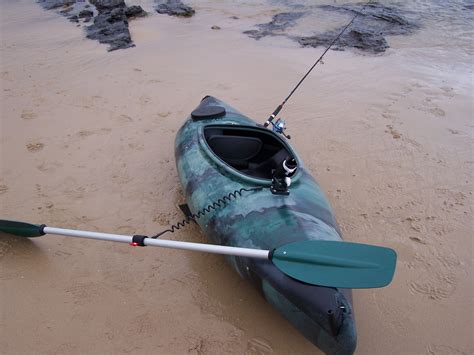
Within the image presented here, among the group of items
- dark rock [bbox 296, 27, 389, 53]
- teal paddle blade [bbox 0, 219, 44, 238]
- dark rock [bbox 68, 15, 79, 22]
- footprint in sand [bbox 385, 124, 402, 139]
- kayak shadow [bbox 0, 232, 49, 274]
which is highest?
dark rock [bbox 296, 27, 389, 53]

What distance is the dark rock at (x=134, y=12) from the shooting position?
8781 millimetres

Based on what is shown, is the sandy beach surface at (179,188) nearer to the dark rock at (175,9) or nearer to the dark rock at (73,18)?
the dark rock at (73,18)

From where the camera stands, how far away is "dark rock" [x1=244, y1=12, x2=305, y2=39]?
8.06m

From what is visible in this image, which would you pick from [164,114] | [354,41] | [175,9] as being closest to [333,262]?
[164,114]

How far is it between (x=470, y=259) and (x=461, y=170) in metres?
1.41

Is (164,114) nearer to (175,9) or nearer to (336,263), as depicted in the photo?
(336,263)

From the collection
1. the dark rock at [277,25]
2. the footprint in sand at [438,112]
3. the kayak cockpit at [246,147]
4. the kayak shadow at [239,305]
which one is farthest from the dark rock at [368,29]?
the kayak shadow at [239,305]

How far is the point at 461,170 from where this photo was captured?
14.0 feet

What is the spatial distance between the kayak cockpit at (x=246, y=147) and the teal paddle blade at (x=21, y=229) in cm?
173

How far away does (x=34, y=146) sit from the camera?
15.1ft

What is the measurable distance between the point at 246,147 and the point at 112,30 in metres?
5.81

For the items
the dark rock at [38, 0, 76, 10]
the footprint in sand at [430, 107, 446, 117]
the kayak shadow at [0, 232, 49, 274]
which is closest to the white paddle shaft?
the kayak shadow at [0, 232, 49, 274]

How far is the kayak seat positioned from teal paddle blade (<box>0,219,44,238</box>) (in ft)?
5.76

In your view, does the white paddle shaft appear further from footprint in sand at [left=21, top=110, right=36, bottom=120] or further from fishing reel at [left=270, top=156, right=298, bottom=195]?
footprint in sand at [left=21, top=110, right=36, bottom=120]
